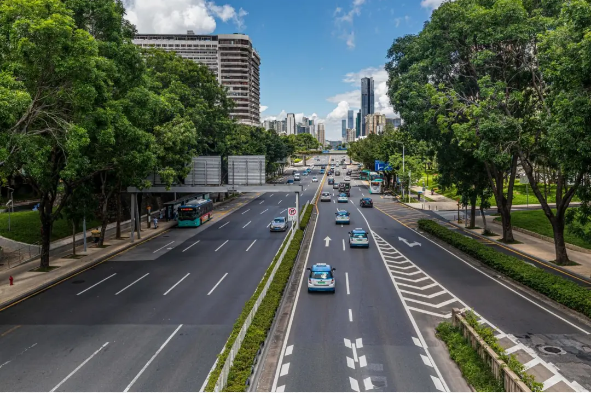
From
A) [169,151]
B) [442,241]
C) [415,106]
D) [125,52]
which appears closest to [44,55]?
[125,52]

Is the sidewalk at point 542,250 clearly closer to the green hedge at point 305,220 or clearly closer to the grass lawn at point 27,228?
the green hedge at point 305,220

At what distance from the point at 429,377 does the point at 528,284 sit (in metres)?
12.4

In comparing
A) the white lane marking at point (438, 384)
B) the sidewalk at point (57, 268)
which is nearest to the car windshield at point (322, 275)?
the white lane marking at point (438, 384)

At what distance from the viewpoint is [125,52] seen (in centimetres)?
2830

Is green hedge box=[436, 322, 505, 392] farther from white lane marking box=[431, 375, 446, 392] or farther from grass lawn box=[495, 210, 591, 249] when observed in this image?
grass lawn box=[495, 210, 591, 249]

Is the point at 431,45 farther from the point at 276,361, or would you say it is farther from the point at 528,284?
the point at 276,361

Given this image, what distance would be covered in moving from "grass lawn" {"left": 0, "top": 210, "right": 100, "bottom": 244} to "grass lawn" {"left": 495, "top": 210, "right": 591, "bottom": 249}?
42.7 m

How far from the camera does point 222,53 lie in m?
157

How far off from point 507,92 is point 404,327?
66.2 feet

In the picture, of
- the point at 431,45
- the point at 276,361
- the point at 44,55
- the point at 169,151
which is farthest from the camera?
the point at 169,151

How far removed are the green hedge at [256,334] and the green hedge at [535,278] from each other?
12840 mm

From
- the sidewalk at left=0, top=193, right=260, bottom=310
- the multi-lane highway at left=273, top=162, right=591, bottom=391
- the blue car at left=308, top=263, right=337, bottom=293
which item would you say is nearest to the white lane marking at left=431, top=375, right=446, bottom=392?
the multi-lane highway at left=273, top=162, right=591, bottom=391

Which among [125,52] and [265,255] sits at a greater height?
[125,52]

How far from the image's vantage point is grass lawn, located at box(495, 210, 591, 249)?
3605cm
